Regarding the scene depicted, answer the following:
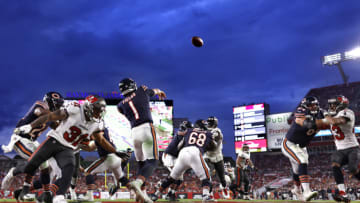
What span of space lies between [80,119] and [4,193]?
22.0 m

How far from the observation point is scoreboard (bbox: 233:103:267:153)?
4616 cm

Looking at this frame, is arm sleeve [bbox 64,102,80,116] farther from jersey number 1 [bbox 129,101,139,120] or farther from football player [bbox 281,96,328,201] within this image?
football player [bbox 281,96,328,201]

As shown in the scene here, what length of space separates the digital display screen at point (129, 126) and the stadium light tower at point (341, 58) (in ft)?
76.5

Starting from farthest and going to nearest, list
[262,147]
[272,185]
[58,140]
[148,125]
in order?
[262,147], [272,185], [148,125], [58,140]

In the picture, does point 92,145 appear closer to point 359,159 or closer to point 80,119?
point 80,119

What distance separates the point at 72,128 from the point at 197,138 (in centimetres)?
420

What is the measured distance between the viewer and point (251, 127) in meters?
46.8

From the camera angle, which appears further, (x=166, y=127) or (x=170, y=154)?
(x=166, y=127)

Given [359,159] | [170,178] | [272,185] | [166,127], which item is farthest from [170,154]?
[272,185]

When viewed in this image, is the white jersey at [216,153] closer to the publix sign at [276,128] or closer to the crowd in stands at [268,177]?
the crowd in stands at [268,177]

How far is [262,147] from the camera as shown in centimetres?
4575

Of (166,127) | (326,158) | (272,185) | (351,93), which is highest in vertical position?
(351,93)

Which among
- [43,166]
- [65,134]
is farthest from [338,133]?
[43,166]

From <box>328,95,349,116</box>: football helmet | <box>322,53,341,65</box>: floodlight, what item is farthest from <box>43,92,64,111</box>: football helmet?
<box>322,53,341,65</box>: floodlight
